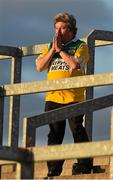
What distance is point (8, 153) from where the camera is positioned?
3.88 m

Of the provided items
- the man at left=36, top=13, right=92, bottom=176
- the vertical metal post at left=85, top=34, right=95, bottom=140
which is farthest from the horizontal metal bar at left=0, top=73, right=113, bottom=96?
the vertical metal post at left=85, top=34, right=95, bottom=140

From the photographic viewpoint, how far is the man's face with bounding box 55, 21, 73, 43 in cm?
635

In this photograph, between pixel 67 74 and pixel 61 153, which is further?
pixel 67 74

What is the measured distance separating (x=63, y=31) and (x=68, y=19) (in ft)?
0.42

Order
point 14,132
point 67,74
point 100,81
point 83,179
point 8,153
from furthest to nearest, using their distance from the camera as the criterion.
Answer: point 14,132, point 67,74, point 83,179, point 100,81, point 8,153

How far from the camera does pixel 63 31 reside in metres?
6.36

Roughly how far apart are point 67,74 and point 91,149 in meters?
2.48

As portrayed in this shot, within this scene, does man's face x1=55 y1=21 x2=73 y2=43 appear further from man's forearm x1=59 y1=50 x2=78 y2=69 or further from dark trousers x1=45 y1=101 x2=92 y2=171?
dark trousers x1=45 y1=101 x2=92 y2=171

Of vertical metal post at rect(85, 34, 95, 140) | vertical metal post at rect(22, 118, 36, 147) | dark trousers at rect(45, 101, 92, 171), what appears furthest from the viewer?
vertical metal post at rect(85, 34, 95, 140)

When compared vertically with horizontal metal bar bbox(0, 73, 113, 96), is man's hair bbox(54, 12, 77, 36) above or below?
above

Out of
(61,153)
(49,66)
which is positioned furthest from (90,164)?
(61,153)

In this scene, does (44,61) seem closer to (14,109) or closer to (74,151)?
(14,109)

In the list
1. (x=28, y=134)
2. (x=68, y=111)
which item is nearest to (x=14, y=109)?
(x=68, y=111)

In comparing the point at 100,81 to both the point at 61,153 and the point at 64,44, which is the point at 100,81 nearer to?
the point at 61,153
